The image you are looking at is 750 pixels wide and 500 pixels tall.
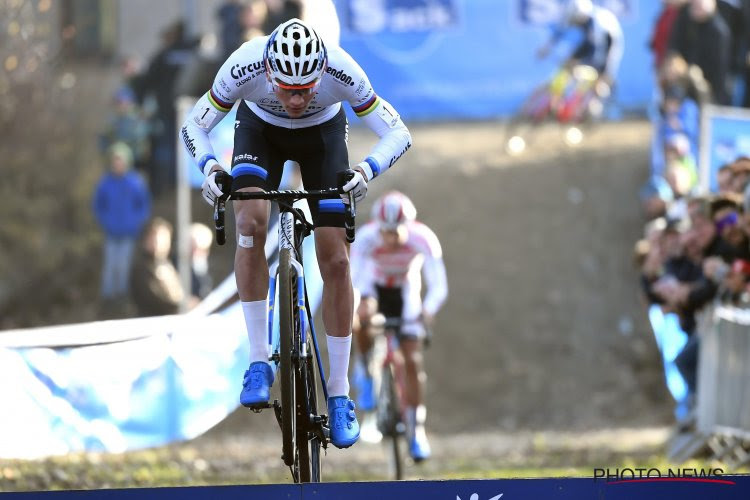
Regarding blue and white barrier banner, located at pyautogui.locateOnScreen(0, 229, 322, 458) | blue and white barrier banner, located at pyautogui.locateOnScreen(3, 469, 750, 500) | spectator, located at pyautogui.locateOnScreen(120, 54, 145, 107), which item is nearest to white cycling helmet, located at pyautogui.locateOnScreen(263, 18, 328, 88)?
blue and white barrier banner, located at pyautogui.locateOnScreen(3, 469, 750, 500)

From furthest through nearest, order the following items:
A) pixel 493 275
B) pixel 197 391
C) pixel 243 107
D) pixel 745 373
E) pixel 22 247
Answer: pixel 22 247, pixel 493 275, pixel 197 391, pixel 745 373, pixel 243 107

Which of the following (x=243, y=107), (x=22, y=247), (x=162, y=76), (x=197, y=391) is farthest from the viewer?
(x=22, y=247)

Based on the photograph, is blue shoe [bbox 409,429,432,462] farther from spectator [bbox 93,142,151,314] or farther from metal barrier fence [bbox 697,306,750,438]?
spectator [bbox 93,142,151,314]

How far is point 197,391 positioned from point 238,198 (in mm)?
7254

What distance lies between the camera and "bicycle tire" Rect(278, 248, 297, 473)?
263 inches

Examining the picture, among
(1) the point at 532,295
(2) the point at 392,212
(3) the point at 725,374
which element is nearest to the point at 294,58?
(2) the point at 392,212

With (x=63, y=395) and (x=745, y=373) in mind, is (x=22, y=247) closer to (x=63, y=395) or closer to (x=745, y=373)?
(x=63, y=395)

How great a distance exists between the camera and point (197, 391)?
540 inches

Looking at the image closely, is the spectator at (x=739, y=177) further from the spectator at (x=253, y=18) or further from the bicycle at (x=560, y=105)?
the bicycle at (x=560, y=105)

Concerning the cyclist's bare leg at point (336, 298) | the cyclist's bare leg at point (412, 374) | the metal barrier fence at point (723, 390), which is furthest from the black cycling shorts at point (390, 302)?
the cyclist's bare leg at point (336, 298)

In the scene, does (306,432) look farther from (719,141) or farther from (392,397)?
(719,141)

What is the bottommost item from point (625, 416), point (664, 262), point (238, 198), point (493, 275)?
point (625, 416)

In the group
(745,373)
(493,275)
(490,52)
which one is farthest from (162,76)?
(745,373)

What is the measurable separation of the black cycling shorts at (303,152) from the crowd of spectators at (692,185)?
172 inches
